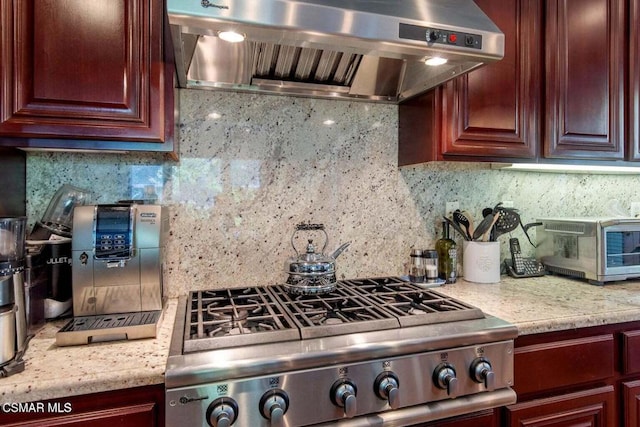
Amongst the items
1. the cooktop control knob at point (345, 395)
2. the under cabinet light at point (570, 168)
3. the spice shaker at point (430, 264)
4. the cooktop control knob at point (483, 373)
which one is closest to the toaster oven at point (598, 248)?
the under cabinet light at point (570, 168)

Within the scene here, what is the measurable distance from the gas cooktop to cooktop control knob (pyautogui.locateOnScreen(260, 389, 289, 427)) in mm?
137

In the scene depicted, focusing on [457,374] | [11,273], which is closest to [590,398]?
[457,374]

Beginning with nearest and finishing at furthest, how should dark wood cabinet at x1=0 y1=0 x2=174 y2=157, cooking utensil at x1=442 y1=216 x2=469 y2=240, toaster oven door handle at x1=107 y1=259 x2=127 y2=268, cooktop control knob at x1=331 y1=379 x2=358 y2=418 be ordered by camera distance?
1. cooktop control knob at x1=331 y1=379 x2=358 y2=418
2. dark wood cabinet at x1=0 y1=0 x2=174 y2=157
3. toaster oven door handle at x1=107 y1=259 x2=127 y2=268
4. cooking utensil at x1=442 y1=216 x2=469 y2=240

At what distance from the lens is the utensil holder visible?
171cm

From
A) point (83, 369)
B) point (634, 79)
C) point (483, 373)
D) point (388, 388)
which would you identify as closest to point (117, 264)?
point (83, 369)

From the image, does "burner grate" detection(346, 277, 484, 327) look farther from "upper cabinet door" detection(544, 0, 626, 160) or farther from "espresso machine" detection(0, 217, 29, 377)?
"espresso machine" detection(0, 217, 29, 377)

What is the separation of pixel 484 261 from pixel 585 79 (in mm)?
950

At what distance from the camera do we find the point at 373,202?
69.0 inches

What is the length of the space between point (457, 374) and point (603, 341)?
2.06ft

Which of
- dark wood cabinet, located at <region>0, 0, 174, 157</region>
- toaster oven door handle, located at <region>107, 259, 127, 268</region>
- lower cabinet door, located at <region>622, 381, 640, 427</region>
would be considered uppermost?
dark wood cabinet, located at <region>0, 0, 174, 157</region>

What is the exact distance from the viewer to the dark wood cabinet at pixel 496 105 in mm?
1471

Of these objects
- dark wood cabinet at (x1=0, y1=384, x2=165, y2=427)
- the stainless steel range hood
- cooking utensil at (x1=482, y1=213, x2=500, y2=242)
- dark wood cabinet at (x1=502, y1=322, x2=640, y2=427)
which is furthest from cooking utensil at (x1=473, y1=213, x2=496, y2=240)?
dark wood cabinet at (x1=0, y1=384, x2=165, y2=427)

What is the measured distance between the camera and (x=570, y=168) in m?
1.85

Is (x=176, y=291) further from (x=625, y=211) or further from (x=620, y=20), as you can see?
(x=625, y=211)
